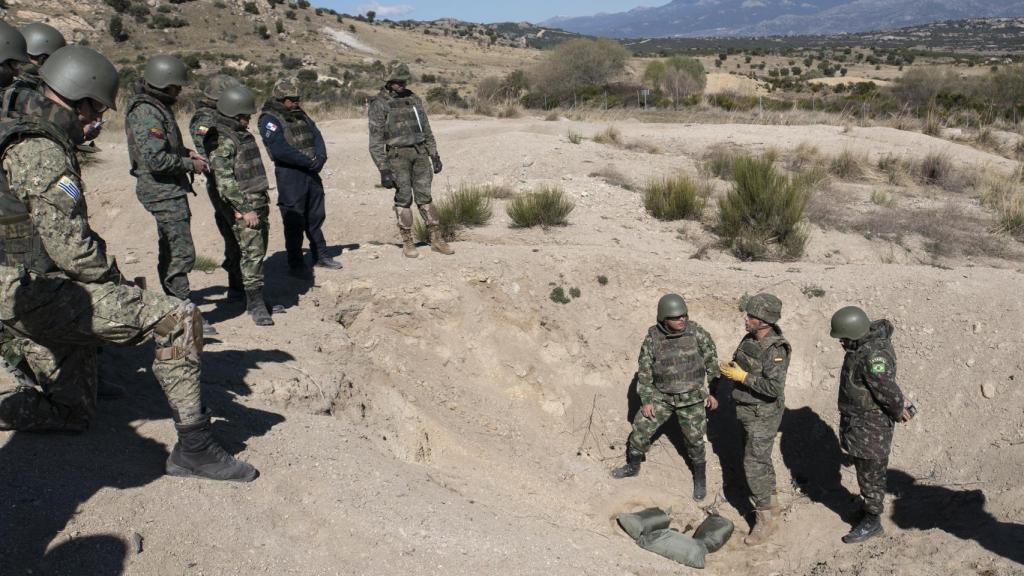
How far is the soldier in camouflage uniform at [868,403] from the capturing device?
15.4ft

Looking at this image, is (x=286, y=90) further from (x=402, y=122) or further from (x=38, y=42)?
(x=38, y=42)

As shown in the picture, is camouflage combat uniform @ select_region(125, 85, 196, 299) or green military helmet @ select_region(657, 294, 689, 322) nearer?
camouflage combat uniform @ select_region(125, 85, 196, 299)

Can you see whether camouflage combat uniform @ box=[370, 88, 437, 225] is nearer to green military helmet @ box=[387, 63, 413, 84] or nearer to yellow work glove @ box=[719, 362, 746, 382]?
green military helmet @ box=[387, 63, 413, 84]

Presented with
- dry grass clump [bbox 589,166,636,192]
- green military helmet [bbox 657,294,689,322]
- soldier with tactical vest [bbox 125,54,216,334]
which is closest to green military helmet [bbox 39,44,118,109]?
soldier with tactical vest [bbox 125,54,216,334]

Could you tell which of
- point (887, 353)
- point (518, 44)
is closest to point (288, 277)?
point (887, 353)

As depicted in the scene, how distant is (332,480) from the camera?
3941mm

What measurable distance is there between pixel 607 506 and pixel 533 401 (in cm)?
153

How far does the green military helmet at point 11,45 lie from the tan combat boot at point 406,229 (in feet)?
11.6

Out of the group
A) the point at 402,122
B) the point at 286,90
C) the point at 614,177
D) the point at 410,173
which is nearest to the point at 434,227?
the point at 410,173

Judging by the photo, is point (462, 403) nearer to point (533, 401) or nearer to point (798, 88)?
point (533, 401)

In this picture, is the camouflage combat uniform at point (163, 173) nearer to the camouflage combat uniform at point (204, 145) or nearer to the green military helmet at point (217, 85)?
the camouflage combat uniform at point (204, 145)

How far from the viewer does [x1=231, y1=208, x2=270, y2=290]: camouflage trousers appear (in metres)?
5.77

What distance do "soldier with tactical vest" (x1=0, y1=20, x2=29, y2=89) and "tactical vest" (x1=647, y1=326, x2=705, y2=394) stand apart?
5319mm

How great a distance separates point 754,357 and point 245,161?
4468 millimetres
